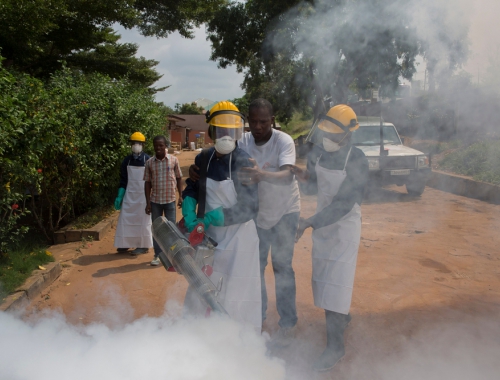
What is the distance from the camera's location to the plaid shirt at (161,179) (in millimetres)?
5637

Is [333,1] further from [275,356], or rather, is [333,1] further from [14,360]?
[14,360]

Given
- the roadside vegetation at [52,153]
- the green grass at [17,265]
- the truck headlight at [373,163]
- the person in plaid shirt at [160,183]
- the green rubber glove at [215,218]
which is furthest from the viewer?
the truck headlight at [373,163]

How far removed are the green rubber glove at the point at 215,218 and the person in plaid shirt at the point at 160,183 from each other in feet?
9.29

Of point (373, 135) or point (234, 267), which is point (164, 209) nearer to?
point (234, 267)

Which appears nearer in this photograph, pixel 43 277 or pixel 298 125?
pixel 43 277

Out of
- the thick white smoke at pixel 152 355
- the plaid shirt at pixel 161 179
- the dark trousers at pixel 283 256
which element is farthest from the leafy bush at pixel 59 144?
the dark trousers at pixel 283 256

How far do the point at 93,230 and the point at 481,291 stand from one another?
18.1 ft

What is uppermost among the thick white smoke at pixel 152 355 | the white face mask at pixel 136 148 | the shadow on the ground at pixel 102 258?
the white face mask at pixel 136 148

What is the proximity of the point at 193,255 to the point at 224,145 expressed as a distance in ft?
2.40

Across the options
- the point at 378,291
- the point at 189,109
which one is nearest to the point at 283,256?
the point at 378,291

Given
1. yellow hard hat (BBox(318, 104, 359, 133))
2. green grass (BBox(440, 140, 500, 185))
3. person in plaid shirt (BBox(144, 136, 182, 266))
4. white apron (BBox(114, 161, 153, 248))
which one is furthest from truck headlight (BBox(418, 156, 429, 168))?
yellow hard hat (BBox(318, 104, 359, 133))

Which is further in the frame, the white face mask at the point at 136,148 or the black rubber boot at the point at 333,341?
the white face mask at the point at 136,148

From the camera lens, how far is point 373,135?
10.9m

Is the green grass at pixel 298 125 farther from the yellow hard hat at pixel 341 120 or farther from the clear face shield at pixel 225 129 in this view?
the clear face shield at pixel 225 129
